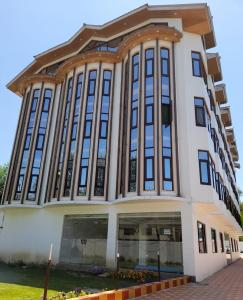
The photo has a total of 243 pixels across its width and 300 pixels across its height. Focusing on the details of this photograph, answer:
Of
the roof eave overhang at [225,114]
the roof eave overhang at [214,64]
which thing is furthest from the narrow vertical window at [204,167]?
the roof eave overhang at [225,114]

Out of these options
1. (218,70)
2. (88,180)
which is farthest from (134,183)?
(218,70)

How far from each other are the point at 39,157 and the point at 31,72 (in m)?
11.2

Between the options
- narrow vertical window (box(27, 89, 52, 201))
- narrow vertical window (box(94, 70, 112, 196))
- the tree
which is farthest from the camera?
the tree

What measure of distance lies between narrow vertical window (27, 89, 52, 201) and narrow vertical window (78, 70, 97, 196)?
4857 mm

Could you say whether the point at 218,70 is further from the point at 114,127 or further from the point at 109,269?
the point at 109,269

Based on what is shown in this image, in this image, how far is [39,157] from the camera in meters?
23.5

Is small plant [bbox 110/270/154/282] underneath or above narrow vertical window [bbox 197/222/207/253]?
underneath

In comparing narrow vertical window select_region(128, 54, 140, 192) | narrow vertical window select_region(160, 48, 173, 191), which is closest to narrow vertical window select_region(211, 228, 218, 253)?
narrow vertical window select_region(160, 48, 173, 191)

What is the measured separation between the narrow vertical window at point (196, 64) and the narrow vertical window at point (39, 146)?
43.2 ft

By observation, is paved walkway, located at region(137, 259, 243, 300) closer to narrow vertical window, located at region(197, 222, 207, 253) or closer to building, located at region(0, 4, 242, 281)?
building, located at region(0, 4, 242, 281)

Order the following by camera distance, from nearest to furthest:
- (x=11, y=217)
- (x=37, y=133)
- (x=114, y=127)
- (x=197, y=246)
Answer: (x=197, y=246) → (x=114, y=127) → (x=11, y=217) → (x=37, y=133)

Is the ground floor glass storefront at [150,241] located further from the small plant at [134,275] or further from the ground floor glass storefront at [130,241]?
the small plant at [134,275]

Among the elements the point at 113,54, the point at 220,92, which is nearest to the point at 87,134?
the point at 113,54

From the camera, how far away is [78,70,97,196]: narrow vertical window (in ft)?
64.6
